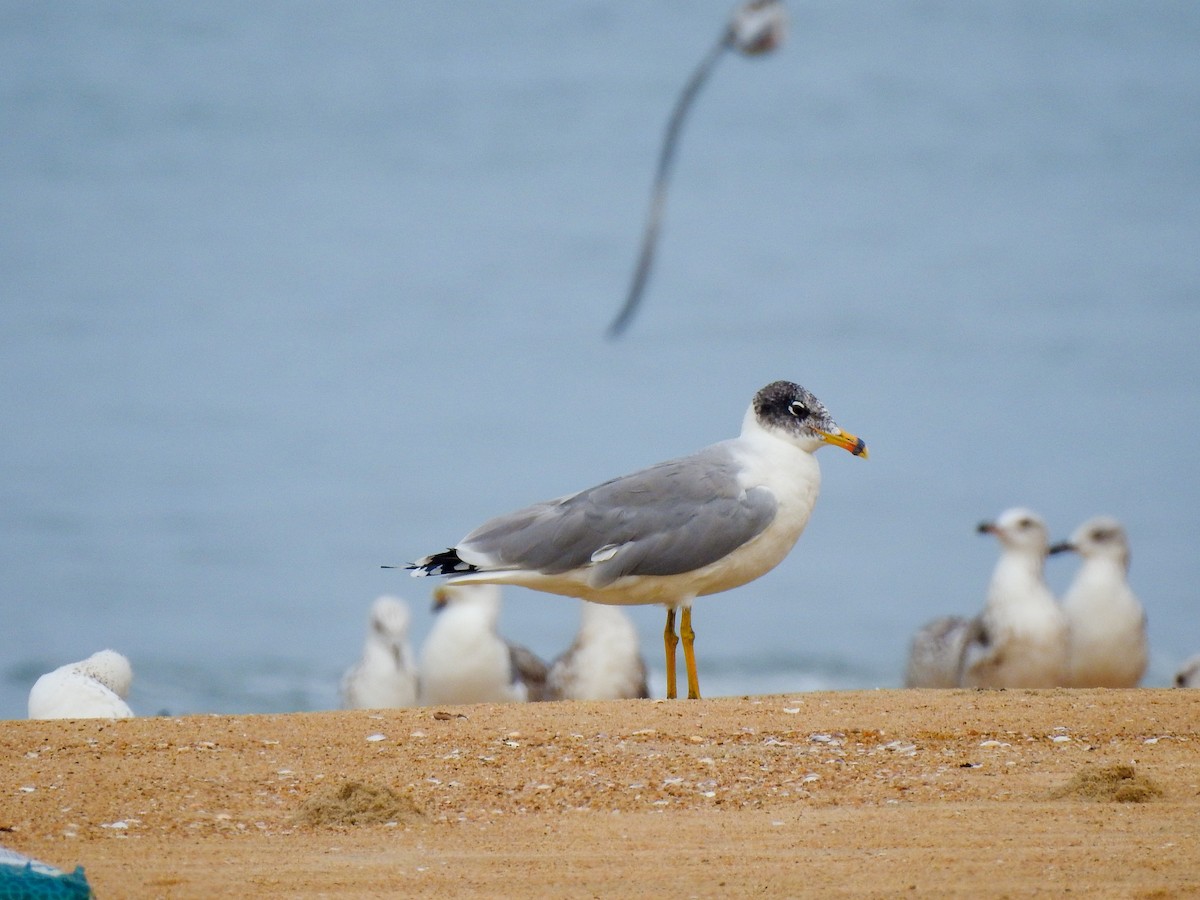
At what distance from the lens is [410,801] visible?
4.18 m

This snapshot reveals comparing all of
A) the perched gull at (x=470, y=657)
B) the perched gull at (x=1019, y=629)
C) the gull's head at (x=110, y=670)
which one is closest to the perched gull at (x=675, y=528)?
the gull's head at (x=110, y=670)

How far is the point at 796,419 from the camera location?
20.0 ft

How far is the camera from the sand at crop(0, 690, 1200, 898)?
3602 millimetres

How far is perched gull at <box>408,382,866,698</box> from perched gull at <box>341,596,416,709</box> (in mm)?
3671

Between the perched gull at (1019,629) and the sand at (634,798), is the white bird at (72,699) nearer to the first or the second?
the sand at (634,798)

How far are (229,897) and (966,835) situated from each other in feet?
5.10

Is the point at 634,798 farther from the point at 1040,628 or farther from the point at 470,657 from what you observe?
the point at 470,657

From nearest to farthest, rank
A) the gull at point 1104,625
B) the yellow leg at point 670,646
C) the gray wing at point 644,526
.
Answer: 1. the gray wing at point 644,526
2. the yellow leg at point 670,646
3. the gull at point 1104,625

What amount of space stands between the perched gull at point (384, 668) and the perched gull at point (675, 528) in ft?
12.0

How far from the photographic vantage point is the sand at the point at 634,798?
142 inches

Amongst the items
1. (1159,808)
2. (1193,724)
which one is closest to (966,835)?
(1159,808)

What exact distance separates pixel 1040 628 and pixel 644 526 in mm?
3442

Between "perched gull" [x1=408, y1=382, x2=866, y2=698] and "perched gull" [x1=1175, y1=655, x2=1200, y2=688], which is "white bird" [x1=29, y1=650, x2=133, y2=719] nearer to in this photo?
"perched gull" [x1=408, y1=382, x2=866, y2=698]

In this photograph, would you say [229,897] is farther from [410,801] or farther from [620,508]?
[620,508]
